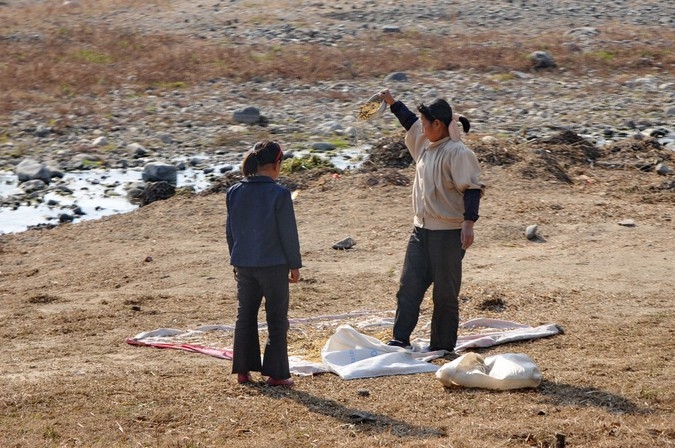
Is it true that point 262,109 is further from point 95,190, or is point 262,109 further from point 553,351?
point 553,351

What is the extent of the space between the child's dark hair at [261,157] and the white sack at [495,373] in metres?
1.52

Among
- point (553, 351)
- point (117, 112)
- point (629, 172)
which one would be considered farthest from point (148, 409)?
point (117, 112)

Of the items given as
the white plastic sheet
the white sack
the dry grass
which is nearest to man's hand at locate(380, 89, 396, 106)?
the white plastic sheet

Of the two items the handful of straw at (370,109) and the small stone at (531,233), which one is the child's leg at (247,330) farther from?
the small stone at (531,233)

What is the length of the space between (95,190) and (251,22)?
12032 mm

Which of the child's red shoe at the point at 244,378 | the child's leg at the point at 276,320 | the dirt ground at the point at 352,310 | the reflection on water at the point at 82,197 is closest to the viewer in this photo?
the dirt ground at the point at 352,310

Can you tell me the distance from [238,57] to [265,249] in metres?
17.0

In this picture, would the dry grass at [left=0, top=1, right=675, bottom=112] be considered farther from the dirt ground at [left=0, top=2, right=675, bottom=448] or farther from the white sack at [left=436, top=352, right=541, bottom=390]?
the white sack at [left=436, top=352, right=541, bottom=390]

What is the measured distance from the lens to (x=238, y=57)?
23.1m

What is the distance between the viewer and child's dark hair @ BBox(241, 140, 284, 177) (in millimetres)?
6578

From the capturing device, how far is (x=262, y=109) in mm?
19703

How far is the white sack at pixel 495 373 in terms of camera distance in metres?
6.55

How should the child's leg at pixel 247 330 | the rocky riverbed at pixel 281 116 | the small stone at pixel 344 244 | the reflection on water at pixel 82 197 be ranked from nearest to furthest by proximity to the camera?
the child's leg at pixel 247 330, the small stone at pixel 344 244, the reflection on water at pixel 82 197, the rocky riverbed at pixel 281 116

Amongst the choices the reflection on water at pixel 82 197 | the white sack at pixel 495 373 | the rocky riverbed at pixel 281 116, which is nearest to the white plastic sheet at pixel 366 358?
the white sack at pixel 495 373
